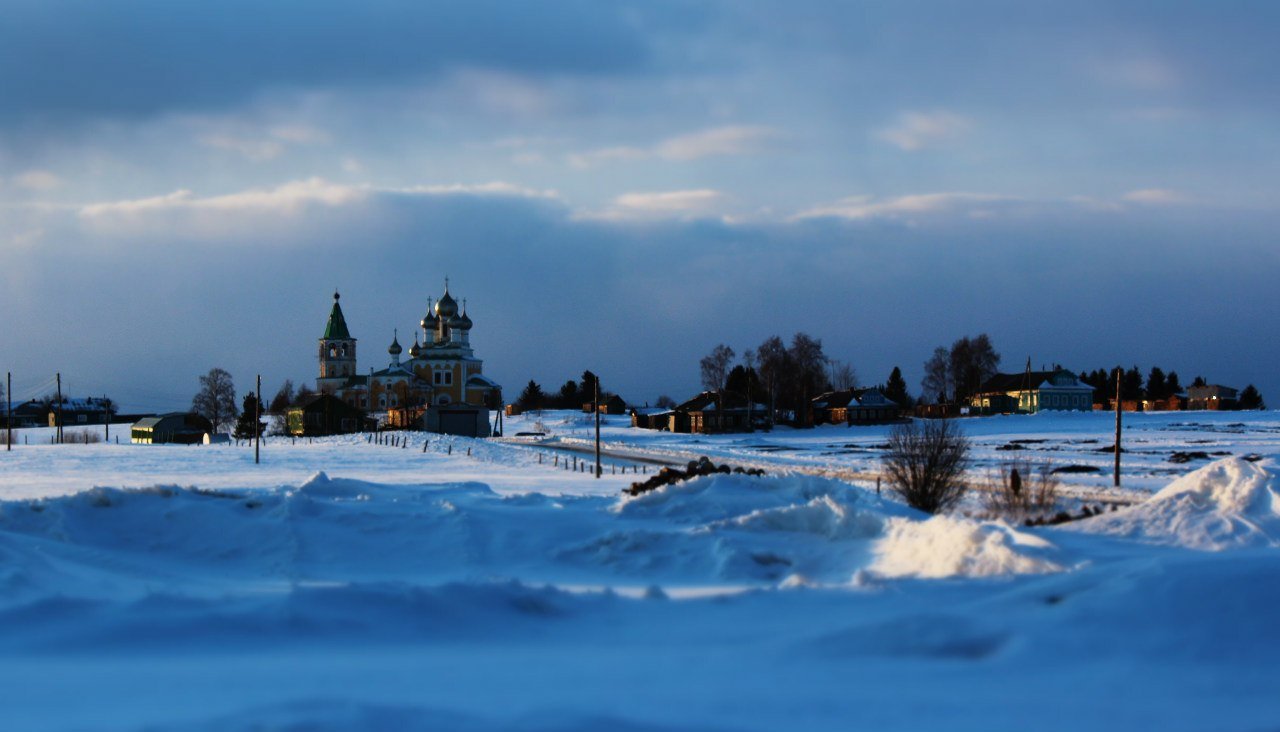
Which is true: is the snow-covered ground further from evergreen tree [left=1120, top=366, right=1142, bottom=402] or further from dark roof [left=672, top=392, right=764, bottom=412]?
evergreen tree [left=1120, top=366, right=1142, bottom=402]

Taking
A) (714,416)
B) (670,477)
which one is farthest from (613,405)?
(670,477)

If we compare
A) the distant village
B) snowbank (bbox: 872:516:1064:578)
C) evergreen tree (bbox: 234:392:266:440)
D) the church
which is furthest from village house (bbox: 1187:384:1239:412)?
snowbank (bbox: 872:516:1064:578)

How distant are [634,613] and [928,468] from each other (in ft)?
47.0

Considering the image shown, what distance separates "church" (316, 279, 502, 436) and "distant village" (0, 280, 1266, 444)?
0.12 m

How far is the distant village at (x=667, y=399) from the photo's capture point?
104969mm

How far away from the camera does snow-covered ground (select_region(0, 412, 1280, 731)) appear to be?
11.1 meters

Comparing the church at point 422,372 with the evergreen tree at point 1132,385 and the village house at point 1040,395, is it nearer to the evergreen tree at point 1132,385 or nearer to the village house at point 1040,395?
the village house at point 1040,395

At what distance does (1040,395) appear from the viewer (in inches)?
4825

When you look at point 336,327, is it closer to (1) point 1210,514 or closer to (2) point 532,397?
(2) point 532,397

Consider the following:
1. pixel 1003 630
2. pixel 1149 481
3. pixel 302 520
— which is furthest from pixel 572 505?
pixel 1149 481

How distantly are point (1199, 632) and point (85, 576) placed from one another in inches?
616

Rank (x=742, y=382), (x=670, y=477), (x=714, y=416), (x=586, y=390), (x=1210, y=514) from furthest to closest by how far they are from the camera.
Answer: (x=586, y=390), (x=742, y=382), (x=714, y=416), (x=670, y=477), (x=1210, y=514)

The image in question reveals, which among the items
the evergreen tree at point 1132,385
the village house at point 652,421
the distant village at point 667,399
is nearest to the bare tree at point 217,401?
the distant village at point 667,399

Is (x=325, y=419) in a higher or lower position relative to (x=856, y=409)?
lower
